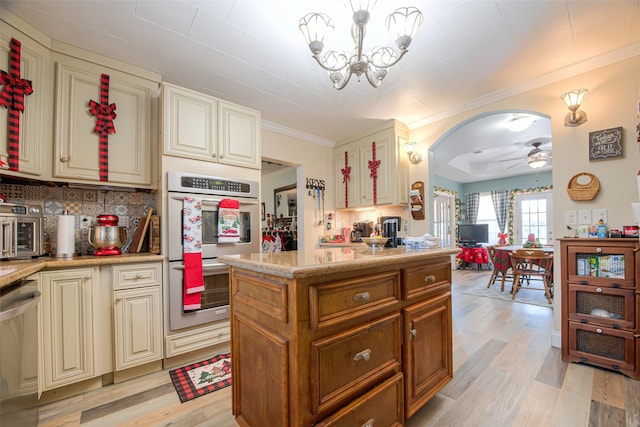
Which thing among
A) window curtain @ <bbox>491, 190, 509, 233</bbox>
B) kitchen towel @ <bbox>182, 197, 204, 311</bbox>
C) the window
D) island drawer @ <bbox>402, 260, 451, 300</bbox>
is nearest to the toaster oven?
kitchen towel @ <bbox>182, 197, 204, 311</bbox>

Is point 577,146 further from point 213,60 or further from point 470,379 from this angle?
point 213,60

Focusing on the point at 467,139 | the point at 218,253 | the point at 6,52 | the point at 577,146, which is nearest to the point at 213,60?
the point at 6,52

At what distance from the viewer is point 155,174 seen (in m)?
2.36

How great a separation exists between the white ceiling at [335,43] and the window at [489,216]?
19.4 feet

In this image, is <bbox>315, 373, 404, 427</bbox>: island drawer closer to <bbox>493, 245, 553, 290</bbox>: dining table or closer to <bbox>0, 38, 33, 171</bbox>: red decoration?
<bbox>0, 38, 33, 171</bbox>: red decoration

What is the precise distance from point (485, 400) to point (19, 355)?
8.71 feet

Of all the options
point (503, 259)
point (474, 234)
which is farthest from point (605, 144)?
point (474, 234)

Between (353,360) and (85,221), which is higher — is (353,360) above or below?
below

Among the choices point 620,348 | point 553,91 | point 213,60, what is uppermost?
point 213,60

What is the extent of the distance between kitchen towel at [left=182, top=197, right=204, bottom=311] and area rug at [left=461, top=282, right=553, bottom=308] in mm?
4340

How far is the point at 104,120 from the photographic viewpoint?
2146mm

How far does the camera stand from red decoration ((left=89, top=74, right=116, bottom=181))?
2121 mm

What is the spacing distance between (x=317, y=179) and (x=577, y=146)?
304 centimetres

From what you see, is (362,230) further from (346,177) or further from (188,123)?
(188,123)
